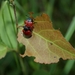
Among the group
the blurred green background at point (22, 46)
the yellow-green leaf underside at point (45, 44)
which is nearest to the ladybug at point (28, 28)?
the yellow-green leaf underside at point (45, 44)

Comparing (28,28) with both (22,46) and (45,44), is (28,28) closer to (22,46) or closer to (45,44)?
(45,44)

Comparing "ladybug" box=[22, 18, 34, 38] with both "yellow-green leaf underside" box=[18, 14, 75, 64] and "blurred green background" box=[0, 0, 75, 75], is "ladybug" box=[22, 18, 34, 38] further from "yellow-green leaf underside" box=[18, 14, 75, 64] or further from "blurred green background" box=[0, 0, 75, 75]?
"blurred green background" box=[0, 0, 75, 75]

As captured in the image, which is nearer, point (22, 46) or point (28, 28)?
point (28, 28)

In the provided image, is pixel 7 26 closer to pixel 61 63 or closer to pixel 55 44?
pixel 55 44

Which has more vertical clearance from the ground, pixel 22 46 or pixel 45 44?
pixel 45 44

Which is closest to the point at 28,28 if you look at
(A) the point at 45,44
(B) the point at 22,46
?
(A) the point at 45,44

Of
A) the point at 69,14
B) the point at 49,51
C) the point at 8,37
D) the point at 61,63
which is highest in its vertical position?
the point at 49,51

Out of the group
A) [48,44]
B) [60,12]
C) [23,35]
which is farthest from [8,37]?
[60,12]

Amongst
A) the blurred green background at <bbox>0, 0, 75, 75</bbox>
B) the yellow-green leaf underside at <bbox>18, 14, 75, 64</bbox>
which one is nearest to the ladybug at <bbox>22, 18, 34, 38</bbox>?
the yellow-green leaf underside at <bbox>18, 14, 75, 64</bbox>
